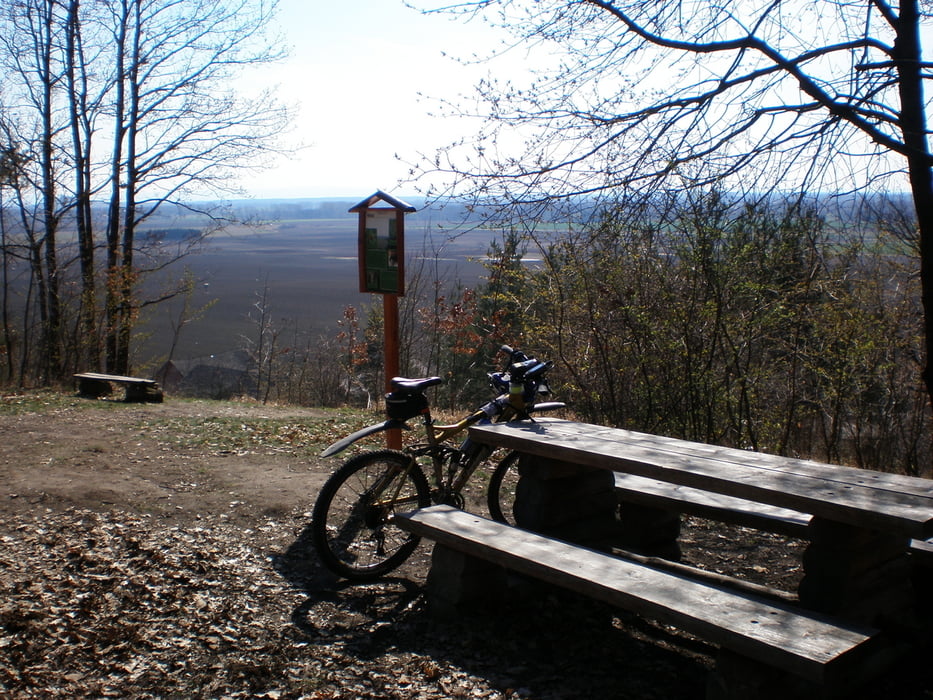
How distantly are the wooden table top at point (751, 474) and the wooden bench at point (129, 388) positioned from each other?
8.21 metres

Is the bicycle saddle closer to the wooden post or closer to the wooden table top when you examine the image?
the wooden table top

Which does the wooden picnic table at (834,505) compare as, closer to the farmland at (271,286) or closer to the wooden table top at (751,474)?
the wooden table top at (751,474)

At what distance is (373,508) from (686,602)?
2.04 meters

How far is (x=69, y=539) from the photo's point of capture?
188 inches

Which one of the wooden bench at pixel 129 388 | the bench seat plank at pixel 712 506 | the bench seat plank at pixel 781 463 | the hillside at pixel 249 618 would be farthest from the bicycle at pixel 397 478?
the wooden bench at pixel 129 388

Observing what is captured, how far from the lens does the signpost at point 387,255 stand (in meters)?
5.87

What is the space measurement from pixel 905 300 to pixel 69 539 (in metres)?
8.72

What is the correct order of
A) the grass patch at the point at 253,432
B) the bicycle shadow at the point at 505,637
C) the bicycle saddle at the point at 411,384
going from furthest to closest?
1. the grass patch at the point at 253,432
2. the bicycle saddle at the point at 411,384
3. the bicycle shadow at the point at 505,637

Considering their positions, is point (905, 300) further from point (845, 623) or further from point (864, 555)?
point (845, 623)

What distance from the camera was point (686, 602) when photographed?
3.01 m

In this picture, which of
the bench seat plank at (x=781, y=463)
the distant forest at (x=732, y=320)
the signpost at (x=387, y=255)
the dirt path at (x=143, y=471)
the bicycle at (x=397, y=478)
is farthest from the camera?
the distant forest at (x=732, y=320)

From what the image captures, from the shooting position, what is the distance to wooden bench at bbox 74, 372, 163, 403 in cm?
1141

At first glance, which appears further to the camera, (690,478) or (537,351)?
(537,351)

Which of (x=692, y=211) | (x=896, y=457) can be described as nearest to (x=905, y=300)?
(x=896, y=457)
